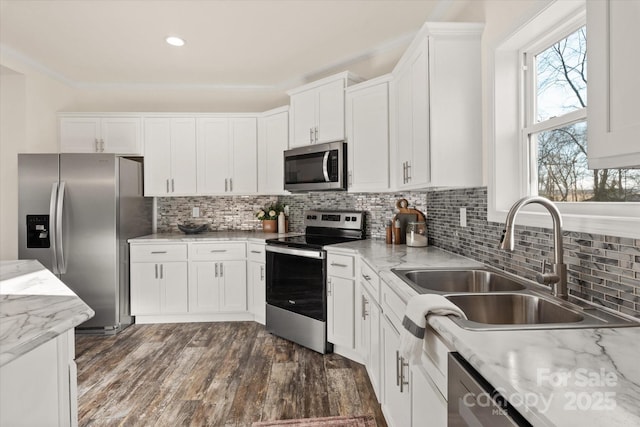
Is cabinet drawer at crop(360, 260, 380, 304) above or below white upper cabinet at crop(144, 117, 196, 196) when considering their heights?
below

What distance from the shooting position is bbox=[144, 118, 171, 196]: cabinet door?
3.94m

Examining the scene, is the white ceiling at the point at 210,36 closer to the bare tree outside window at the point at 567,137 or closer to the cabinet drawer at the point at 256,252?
the bare tree outside window at the point at 567,137

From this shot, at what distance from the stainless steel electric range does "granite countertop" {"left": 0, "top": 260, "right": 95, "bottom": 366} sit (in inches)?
70.1

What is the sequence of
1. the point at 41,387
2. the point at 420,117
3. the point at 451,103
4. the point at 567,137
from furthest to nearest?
the point at 420,117
the point at 451,103
the point at 567,137
the point at 41,387

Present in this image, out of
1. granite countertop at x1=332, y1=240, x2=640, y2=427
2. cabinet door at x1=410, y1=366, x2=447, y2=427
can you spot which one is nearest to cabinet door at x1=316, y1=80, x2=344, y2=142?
cabinet door at x1=410, y1=366, x2=447, y2=427

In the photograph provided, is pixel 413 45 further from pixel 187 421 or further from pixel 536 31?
pixel 187 421

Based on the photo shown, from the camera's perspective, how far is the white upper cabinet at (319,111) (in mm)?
3168

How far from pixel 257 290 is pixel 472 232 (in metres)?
2.23

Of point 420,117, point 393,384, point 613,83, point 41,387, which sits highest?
point 420,117

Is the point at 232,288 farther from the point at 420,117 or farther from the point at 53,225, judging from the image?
the point at 420,117

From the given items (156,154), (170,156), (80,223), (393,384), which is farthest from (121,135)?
(393,384)

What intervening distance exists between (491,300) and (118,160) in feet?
11.3

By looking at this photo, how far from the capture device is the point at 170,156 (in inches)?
156

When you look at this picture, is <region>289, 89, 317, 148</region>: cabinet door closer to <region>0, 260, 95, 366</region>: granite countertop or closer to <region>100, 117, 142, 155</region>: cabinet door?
<region>100, 117, 142, 155</region>: cabinet door
